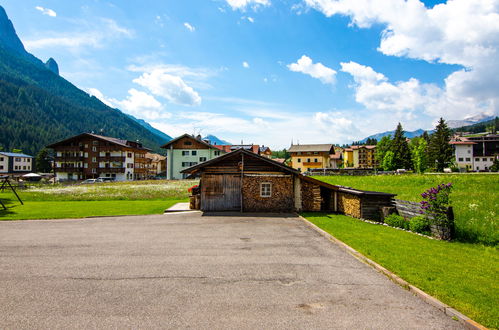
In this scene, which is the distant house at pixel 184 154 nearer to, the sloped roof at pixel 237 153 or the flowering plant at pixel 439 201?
the sloped roof at pixel 237 153

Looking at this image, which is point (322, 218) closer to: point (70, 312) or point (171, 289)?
point (171, 289)

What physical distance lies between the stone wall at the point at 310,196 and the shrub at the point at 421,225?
8.04m

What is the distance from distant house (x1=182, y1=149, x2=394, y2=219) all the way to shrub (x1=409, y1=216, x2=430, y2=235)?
295 inches

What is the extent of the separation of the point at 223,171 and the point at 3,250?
1374 cm

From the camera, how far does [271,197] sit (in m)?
21.3

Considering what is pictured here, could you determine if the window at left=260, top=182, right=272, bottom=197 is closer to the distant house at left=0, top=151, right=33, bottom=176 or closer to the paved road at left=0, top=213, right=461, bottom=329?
the paved road at left=0, top=213, right=461, bottom=329

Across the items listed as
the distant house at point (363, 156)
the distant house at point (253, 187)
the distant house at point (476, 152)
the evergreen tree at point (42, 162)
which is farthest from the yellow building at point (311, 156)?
the evergreen tree at point (42, 162)

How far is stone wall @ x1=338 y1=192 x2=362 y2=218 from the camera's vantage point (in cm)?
1800

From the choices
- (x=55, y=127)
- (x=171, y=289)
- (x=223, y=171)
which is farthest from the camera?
(x=55, y=127)

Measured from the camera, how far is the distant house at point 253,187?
2128 cm

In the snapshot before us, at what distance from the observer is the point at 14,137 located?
454 feet

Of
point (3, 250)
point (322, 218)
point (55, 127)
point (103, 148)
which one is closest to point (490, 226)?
point (322, 218)

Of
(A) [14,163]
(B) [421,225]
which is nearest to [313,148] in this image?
(B) [421,225]

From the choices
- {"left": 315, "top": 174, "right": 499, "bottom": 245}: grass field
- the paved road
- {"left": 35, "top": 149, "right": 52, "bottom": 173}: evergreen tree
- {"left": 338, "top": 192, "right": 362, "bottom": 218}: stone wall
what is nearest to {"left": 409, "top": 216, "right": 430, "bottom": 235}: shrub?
{"left": 315, "top": 174, "right": 499, "bottom": 245}: grass field
